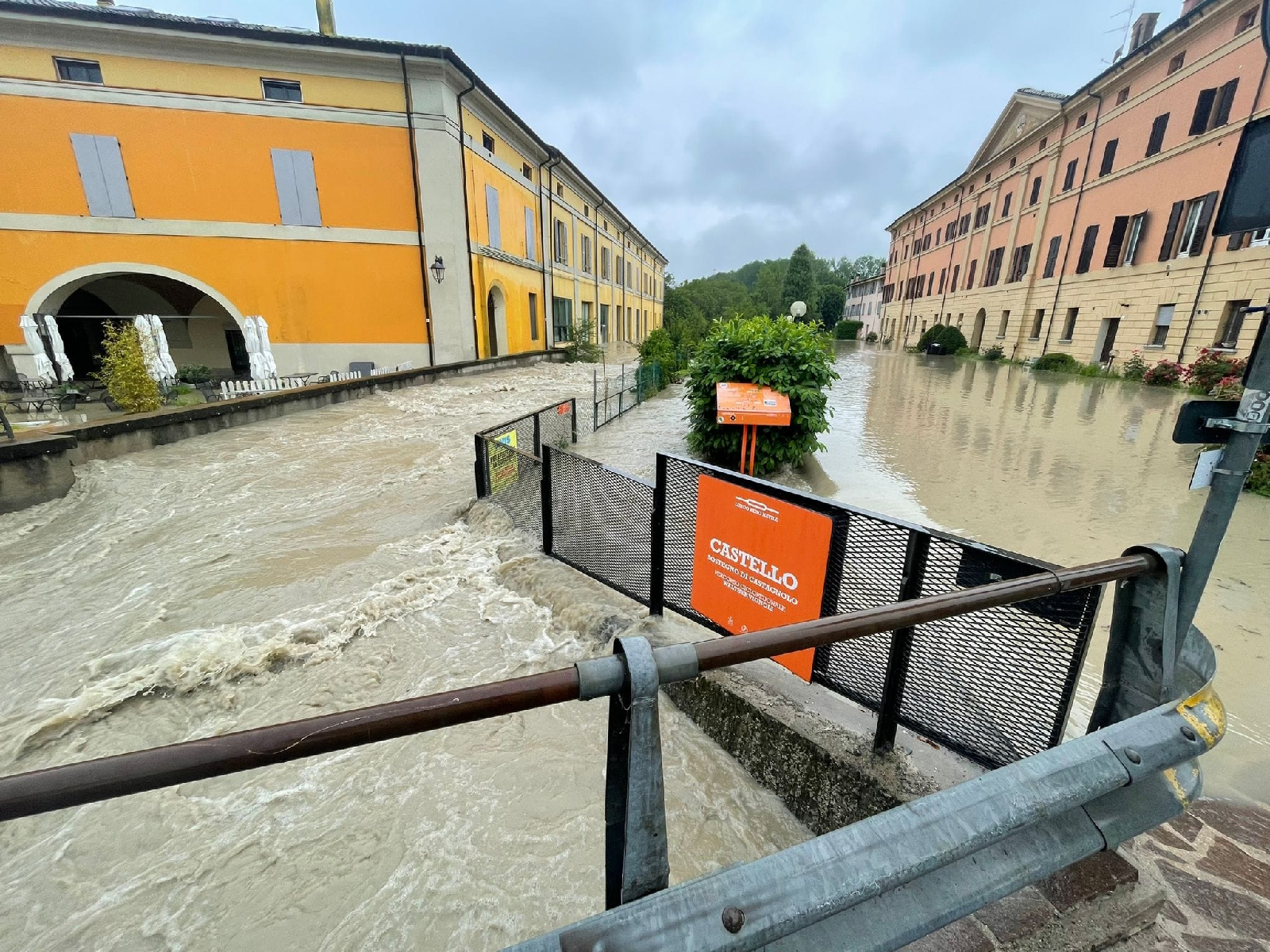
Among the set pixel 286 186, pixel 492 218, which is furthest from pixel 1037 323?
pixel 286 186

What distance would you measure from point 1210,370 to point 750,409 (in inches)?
642

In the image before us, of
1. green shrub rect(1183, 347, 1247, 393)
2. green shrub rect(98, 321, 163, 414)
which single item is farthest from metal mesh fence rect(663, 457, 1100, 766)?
green shrub rect(1183, 347, 1247, 393)

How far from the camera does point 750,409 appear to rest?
686cm

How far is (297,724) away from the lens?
2.76ft

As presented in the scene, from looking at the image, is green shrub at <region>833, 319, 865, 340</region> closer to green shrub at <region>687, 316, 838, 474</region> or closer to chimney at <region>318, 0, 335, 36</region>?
chimney at <region>318, 0, 335, 36</region>

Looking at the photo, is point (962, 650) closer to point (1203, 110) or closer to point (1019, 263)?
point (1203, 110)

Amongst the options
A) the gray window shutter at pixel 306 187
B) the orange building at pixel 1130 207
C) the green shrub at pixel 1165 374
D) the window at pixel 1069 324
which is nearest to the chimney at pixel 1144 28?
the orange building at pixel 1130 207

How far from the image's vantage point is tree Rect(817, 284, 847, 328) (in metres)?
72.9

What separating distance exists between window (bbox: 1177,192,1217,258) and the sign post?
19644mm

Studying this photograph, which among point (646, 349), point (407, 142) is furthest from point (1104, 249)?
point (407, 142)

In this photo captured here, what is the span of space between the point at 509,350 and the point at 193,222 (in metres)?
10.1

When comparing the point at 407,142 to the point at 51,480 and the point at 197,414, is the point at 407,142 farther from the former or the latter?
the point at 51,480

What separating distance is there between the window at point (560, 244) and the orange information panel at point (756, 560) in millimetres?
24286

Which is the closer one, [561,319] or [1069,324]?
[1069,324]
